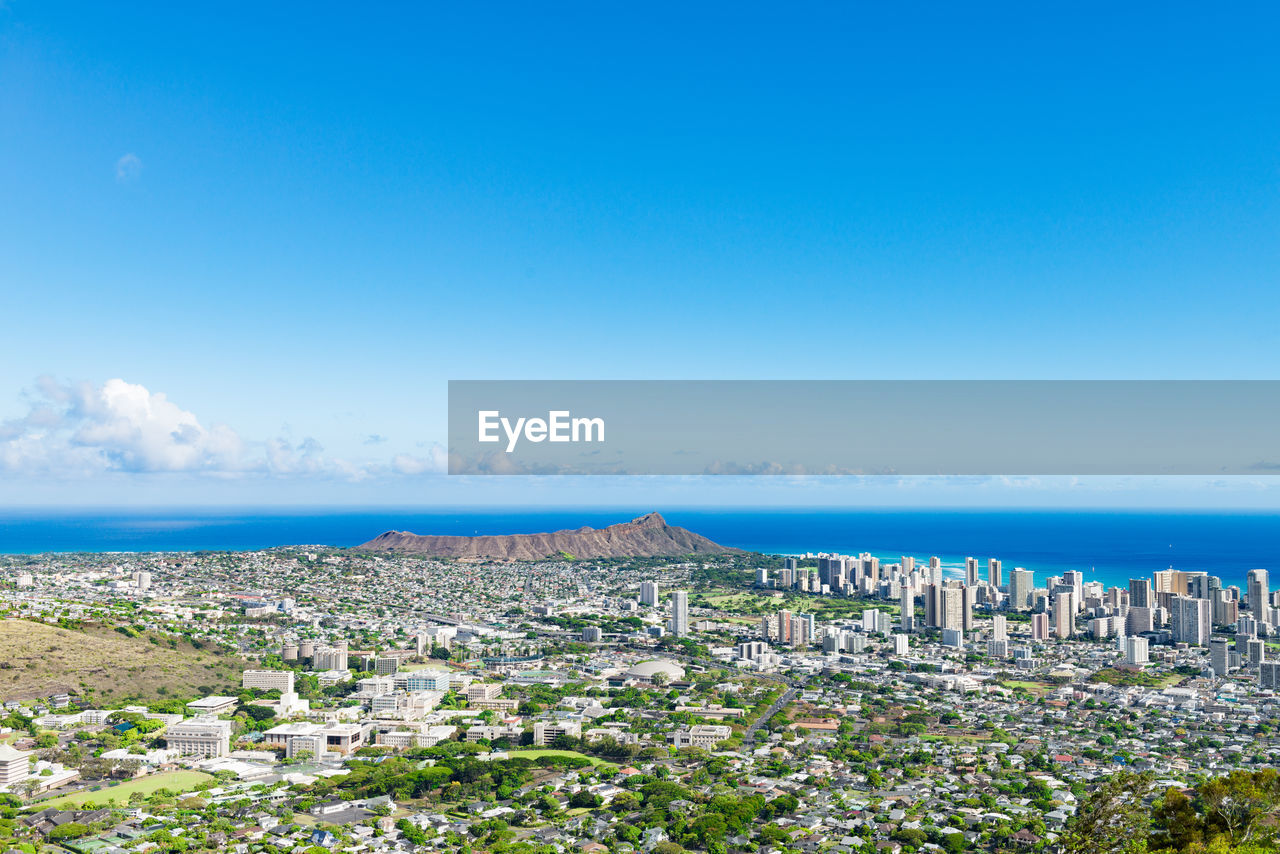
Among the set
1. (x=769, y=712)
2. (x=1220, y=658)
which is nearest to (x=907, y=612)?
(x=1220, y=658)

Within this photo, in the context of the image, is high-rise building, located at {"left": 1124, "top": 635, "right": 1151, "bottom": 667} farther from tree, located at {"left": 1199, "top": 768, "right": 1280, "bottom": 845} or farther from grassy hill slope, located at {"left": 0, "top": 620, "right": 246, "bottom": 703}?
grassy hill slope, located at {"left": 0, "top": 620, "right": 246, "bottom": 703}

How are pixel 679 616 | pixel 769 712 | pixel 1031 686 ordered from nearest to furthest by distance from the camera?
pixel 769 712 < pixel 1031 686 < pixel 679 616

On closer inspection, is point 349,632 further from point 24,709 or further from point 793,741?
point 793,741

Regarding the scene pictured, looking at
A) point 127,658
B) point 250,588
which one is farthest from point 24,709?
point 250,588

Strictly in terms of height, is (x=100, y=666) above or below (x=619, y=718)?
above

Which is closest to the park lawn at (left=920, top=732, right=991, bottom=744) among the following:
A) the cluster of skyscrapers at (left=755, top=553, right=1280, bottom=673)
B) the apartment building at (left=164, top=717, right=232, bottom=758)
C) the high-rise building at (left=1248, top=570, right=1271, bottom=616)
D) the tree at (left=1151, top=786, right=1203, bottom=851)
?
the tree at (left=1151, top=786, right=1203, bottom=851)

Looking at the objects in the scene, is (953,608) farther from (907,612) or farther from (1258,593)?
(1258,593)

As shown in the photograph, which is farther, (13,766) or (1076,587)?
(1076,587)
